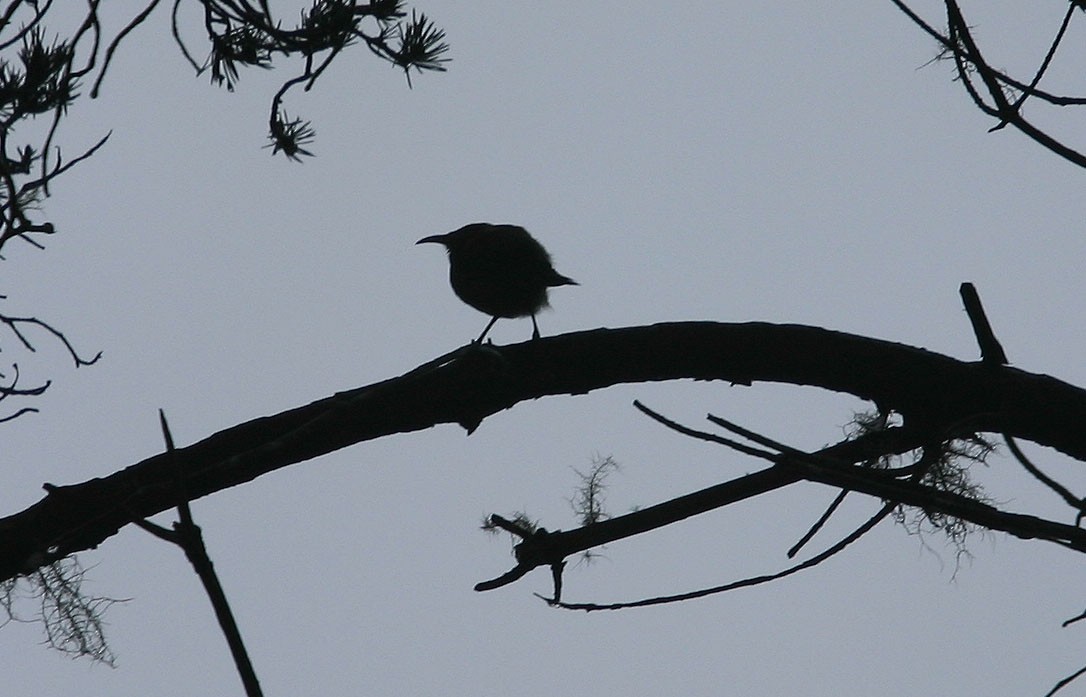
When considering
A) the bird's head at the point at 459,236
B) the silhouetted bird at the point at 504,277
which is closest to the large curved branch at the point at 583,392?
the silhouetted bird at the point at 504,277

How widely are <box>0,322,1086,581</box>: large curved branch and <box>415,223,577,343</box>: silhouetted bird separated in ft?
6.90

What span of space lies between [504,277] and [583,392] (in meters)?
2.20

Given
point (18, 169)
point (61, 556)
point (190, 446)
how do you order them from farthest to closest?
point (18, 169), point (190, 446), point (61, 556)

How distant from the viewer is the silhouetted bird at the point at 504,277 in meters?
4.61

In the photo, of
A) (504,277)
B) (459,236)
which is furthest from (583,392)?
(459,236)

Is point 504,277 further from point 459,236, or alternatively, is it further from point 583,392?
point 583,392

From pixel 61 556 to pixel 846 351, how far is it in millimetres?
1589

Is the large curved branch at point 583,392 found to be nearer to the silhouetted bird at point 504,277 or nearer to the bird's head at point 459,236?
the silhouetted bird at point 504,277

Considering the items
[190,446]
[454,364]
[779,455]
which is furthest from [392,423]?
[779,455]

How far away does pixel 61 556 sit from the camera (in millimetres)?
1976

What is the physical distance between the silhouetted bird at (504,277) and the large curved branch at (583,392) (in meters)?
2.10

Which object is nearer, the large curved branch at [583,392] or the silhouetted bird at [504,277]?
the large curved branch at [583,392]

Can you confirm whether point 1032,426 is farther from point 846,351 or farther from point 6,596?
point 6,596

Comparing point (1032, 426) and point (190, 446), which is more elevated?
point (190, 446)
